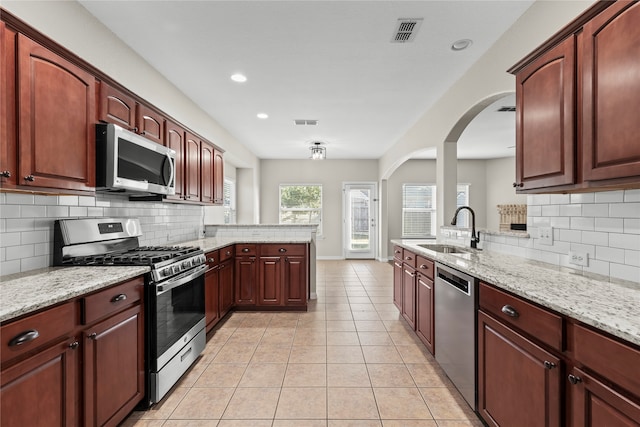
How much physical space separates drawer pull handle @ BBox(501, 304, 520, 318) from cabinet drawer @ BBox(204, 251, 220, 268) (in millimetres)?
2483

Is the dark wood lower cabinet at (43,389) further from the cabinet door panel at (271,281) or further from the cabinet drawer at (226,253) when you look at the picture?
the cabinet door panel at (271,281)

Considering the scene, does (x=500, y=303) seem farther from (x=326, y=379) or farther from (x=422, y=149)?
(x=422, y=149)

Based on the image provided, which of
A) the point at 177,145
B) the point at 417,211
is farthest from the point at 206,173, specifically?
the point at 417,211

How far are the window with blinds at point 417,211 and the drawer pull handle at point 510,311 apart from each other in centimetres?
676

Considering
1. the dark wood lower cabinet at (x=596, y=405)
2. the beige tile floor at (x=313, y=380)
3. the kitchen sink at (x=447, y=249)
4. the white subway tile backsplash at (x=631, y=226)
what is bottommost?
the beige tile floor at (x=313, y=380)

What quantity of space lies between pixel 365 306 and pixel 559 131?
309 centimetres

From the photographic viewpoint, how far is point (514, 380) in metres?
1.43

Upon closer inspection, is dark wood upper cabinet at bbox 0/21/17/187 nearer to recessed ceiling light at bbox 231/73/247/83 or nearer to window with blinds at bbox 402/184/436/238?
recessed ceiling light at bbox 231/73/247/83

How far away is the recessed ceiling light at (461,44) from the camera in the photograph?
2.60 metres

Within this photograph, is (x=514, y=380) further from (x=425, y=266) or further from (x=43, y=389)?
(x=43, y=389)

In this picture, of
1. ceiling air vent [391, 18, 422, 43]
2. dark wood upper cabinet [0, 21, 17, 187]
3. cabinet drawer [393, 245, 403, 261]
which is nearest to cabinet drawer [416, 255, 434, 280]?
cabinet drawer [393, 245, 403, 261]

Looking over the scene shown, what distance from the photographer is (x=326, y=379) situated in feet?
7.62

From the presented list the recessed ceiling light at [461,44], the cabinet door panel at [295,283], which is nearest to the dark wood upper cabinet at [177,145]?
the cabinet door panel at [295,283]

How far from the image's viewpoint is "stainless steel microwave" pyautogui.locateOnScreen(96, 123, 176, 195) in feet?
6.61
